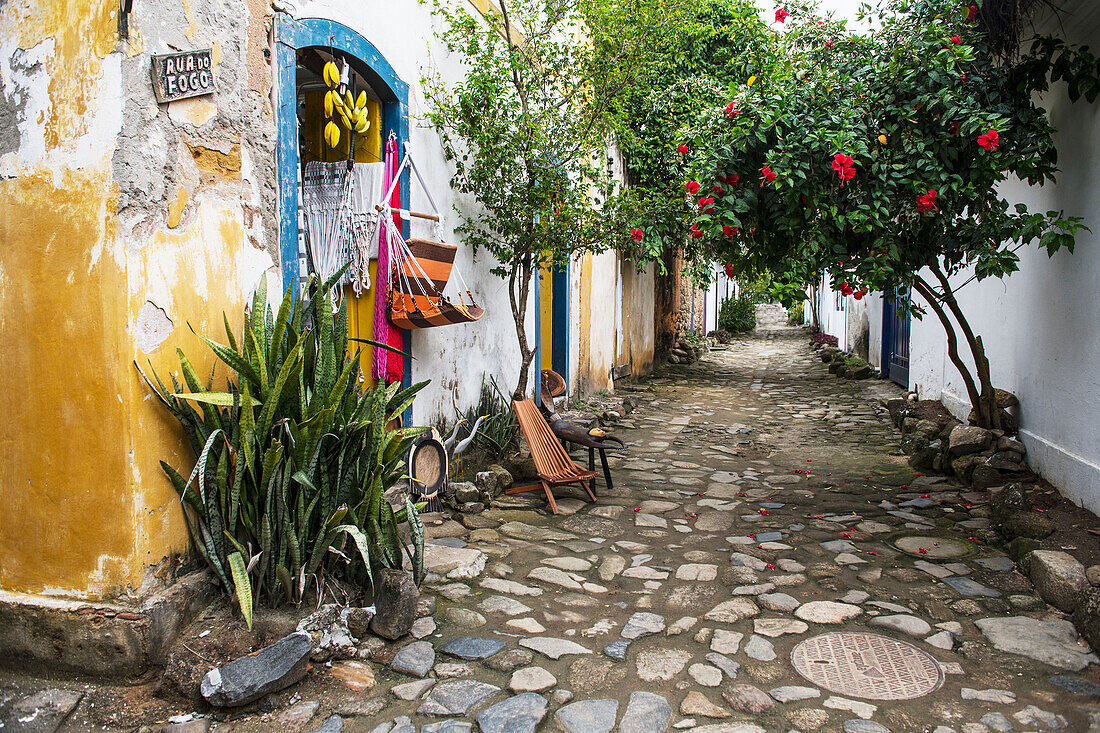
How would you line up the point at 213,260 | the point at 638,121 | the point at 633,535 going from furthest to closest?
the point at 638,121 < the point at 633,535 < the point at 213,260

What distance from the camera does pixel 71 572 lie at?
109 inches

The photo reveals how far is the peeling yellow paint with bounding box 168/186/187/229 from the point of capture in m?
2.89

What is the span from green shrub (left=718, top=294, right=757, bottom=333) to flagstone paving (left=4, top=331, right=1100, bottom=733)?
71.0ft

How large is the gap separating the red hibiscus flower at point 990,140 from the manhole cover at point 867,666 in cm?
279

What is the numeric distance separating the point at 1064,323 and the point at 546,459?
3581mm

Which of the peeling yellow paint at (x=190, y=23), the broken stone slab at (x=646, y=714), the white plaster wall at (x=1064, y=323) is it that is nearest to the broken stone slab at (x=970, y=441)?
the white plaster wall at (x=1064, y=323)

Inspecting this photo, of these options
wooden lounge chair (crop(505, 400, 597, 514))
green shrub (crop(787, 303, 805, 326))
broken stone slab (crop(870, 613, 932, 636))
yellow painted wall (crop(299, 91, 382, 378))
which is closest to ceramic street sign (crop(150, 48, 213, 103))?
yellow painted wall (crop(299, 91, 382, 378))

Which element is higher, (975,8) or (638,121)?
(638,121)

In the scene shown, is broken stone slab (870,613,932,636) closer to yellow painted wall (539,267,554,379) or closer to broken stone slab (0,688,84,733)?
broken stone slab (0,688,84,733)

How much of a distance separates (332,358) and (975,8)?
466cm

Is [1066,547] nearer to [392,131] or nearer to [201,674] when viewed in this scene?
[201,674]

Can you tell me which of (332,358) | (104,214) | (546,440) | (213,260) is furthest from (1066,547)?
(104,214)

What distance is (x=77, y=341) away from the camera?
2730mm

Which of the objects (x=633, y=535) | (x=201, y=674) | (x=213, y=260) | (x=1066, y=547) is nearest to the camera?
(x=201, y=674)
